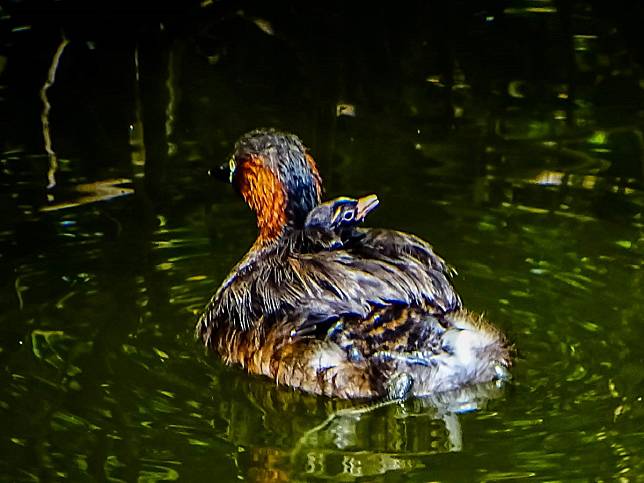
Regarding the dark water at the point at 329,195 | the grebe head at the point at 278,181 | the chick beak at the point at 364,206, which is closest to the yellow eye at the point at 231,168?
the grebe head at the point at 278,181

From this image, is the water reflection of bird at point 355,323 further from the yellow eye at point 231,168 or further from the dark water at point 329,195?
the yellow eye at point 231,168

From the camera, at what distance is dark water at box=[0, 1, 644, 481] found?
516 centimetres

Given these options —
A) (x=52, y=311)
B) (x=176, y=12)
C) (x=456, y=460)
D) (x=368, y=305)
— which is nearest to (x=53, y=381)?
(x=52, y=311)

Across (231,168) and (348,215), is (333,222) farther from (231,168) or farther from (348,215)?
(231,168)

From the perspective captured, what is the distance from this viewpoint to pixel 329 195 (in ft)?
25.5

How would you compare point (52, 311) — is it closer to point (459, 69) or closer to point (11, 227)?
point (11, 227)

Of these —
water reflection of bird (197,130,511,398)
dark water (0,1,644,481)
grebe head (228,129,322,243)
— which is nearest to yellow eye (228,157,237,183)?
grebe head (228,129,322,243)

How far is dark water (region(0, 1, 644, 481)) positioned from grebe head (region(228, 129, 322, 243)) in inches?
17.4

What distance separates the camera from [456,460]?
16.3 ft

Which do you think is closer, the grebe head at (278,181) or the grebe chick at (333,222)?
the grebe chick at (333,222)

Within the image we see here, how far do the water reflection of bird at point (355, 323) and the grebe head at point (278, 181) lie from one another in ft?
0.81

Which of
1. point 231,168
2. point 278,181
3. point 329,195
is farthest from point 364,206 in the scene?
point 329,195

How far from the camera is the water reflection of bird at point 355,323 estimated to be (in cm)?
549

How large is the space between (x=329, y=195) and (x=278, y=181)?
49.9 inches
